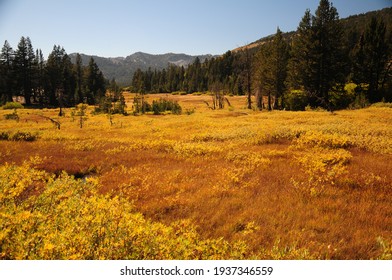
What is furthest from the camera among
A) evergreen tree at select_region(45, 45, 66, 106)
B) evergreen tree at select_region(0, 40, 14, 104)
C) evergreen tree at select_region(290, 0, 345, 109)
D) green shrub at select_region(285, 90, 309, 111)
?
green shrub at select_region(285, 90, 309, 111)

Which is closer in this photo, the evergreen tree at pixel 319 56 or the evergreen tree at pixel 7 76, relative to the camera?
the evergreen tree at pixel 7 76

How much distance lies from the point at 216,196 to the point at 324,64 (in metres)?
24.8

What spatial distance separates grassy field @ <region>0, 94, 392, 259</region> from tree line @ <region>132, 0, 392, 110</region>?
9075 millimetres

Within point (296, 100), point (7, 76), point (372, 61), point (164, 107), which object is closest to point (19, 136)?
point (7, 76)

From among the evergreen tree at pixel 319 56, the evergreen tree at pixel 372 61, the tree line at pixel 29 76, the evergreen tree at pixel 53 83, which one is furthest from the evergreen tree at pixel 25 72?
the evergreen tree at pixel 372 61

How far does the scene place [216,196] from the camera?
27.3 ft

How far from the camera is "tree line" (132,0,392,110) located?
25734 mm

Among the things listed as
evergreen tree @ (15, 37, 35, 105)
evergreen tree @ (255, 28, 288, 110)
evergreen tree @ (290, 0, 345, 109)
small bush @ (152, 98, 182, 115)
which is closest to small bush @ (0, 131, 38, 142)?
evergreen tree @ (15, 37, 35, 105)

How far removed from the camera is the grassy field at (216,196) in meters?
5.27

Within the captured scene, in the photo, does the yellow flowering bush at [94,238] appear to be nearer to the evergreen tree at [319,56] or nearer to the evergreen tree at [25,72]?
the evergreen tree at [25,72]

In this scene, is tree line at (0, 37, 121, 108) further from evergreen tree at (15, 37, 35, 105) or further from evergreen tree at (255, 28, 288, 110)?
evergreen tree at (255, 28, 288, 110)

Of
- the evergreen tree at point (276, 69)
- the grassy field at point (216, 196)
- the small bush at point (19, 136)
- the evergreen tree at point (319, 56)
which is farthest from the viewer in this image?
the evergreen tree at point (276, 69)

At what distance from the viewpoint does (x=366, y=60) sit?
117 feet

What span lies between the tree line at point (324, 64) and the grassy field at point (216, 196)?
29.8 feet
